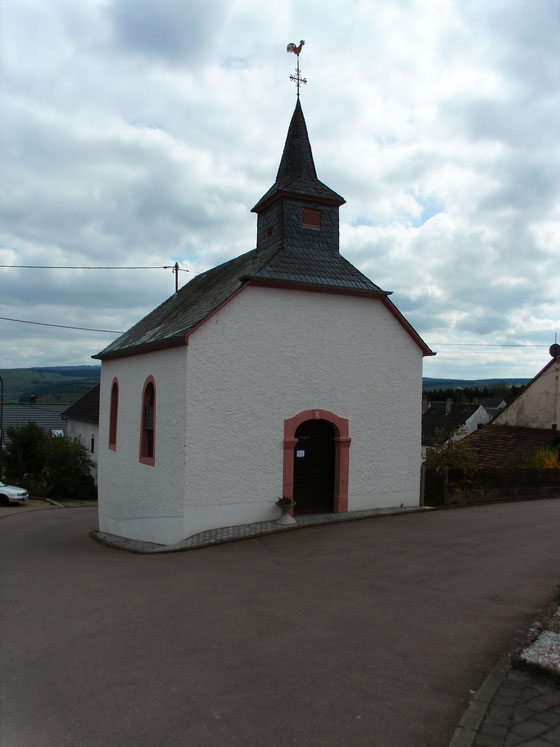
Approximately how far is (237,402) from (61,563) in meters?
4.92

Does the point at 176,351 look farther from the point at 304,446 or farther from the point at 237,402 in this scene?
the point at 304,446

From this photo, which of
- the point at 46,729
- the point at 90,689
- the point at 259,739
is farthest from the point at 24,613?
the point at 259,739

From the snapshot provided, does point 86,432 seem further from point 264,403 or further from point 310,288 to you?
point 310,288

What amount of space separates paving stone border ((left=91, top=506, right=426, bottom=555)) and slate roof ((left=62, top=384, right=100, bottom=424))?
26721 millimetres

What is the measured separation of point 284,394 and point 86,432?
1236 inches

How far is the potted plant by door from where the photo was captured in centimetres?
1334

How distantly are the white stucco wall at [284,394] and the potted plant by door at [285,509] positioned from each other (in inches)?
10.2

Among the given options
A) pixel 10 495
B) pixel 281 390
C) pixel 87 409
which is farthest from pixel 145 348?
pixel 87 409

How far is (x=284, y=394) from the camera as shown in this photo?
45.5 feet

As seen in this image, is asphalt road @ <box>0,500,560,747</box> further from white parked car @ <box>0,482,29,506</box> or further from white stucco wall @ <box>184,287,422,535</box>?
white parked car @ <box>0,482,29,506</box>

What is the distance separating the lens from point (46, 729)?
461 cm

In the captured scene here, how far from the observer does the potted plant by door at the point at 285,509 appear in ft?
43.8

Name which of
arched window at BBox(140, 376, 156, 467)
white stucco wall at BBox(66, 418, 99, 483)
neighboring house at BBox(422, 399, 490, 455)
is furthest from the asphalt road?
neighboring house at BBox(422, 399, 490, 455)

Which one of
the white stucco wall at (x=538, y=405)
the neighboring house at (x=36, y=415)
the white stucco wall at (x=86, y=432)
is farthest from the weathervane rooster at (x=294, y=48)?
the neighboring house at (x=36, y=415)
